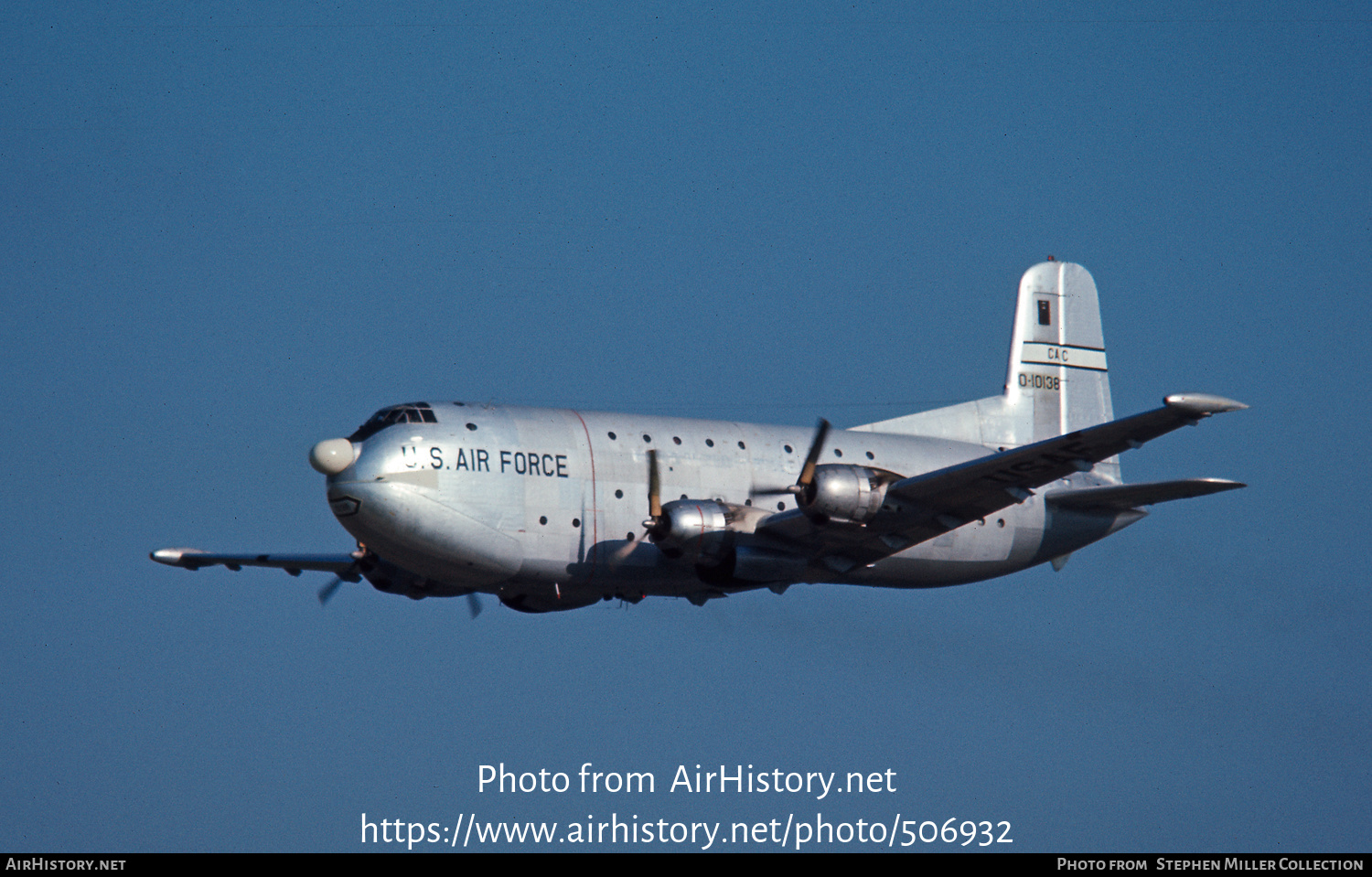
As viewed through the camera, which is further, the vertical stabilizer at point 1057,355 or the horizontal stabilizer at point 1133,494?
the vertical stabilizer at point 1057,355

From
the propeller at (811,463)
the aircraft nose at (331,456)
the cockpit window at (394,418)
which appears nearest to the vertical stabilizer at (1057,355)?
the propeller at (811,463)

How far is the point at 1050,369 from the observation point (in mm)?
40812

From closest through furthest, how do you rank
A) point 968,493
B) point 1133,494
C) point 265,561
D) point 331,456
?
1. point 331,456
2. point 968,493
3. point 1133,494
4. point 265,561

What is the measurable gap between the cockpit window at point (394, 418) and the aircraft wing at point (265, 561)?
3.96m

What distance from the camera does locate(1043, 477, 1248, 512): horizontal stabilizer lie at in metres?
31.9

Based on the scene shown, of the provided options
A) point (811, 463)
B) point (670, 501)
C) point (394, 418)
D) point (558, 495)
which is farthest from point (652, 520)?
point (394, 418)

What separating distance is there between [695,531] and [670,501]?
1.19 m

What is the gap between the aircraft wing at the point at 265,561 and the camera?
118ft

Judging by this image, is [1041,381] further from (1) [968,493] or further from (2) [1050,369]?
(1) [968,493]

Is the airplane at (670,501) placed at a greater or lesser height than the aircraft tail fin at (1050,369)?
lesser

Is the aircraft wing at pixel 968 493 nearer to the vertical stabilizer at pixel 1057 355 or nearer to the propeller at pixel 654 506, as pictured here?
the propeller at pixel 654 506

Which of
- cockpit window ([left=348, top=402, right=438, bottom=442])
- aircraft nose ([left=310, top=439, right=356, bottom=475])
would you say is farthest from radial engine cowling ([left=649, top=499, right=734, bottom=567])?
aircraft nose ([left=310, top=439, right=356, bottom=475])

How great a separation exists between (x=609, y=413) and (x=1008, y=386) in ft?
36.2
